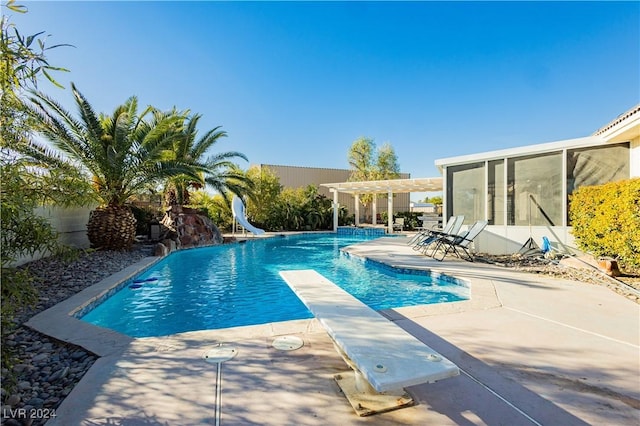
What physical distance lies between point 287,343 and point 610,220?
711cm

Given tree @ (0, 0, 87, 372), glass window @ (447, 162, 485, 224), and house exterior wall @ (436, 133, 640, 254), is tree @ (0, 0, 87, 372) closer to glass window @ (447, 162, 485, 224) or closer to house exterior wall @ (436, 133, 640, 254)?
house exterior wall @ (436, 133, 640, 254)

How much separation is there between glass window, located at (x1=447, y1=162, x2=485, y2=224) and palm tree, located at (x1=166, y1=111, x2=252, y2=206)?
959cm

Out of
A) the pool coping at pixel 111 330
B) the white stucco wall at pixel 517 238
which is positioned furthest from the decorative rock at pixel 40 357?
the white stucco wall at pixel 517 238

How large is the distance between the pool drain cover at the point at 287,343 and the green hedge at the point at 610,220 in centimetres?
656

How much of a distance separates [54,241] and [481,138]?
20761 millimetres

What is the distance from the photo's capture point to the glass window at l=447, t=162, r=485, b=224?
32.1 feet

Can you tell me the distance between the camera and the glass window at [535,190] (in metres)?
8.12

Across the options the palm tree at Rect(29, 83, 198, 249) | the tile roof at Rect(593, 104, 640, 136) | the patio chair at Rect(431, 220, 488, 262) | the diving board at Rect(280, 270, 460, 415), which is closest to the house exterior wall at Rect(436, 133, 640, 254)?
the tile roof at Rect(593, 104, 640, 136)

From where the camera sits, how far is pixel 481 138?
60.3 feet

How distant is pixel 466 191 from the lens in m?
10.3

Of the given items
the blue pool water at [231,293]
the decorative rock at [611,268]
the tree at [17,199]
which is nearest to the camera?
the tree at [17,199]

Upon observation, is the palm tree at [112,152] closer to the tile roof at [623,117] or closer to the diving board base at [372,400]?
the diving board base at [372,400]

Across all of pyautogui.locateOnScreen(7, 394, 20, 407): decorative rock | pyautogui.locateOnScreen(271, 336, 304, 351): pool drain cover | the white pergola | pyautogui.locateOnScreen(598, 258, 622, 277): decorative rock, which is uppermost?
the white pergola

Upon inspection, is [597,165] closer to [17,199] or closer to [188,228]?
[17,199]
